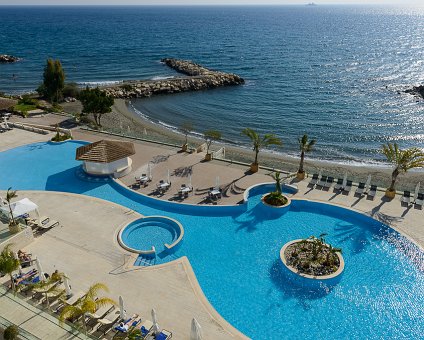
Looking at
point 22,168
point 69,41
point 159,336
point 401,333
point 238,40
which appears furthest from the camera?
point 238,40

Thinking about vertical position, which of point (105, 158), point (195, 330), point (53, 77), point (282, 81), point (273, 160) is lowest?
point (273, 160)

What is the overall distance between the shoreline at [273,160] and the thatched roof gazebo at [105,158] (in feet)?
23.9

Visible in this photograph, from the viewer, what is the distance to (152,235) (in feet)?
72.9

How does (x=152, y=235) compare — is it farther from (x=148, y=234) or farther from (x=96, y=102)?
(x=96, y=102)

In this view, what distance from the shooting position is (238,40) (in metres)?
154

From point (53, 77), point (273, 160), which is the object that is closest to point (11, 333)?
point (273, 160)

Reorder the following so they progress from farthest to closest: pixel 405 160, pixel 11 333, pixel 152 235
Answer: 1. pixel 405 160
2. pixel 152 235
3. pixel 11 333

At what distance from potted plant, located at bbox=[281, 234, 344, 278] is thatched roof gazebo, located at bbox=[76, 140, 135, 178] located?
14.8 m

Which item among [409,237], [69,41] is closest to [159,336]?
[409,237]

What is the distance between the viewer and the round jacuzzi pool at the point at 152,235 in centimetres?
2072

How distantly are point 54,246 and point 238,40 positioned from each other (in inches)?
5793

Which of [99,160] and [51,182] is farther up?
[99,160]

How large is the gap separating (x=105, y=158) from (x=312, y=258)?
16.8 metres

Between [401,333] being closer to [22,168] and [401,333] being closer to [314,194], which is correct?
[314,194]
